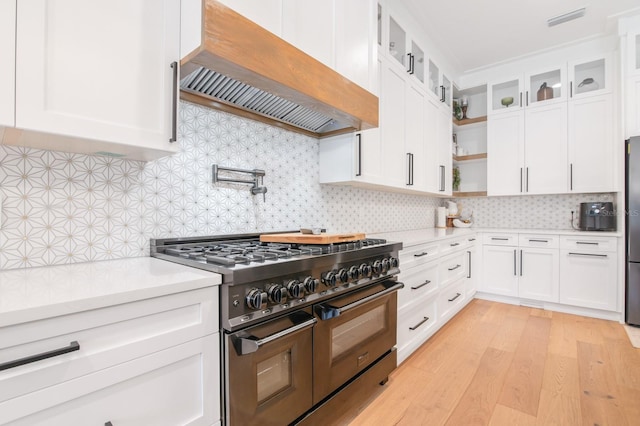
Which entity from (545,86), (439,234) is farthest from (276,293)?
(545,86)

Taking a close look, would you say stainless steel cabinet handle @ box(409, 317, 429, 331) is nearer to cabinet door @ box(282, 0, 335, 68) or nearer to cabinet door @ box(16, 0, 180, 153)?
cabinet door @ box(282, 0, 335, 68)

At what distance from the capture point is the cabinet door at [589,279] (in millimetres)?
3133

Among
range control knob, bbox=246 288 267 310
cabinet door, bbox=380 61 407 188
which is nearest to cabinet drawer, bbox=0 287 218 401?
range control knob, bbox=246 288 267 310

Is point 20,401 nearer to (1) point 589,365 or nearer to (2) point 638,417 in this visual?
(2) point 638,417

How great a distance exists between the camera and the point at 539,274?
354cm

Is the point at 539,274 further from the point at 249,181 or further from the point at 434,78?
the point at 249,181

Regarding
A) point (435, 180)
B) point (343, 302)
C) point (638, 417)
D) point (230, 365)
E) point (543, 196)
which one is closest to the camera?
point (230, 365)

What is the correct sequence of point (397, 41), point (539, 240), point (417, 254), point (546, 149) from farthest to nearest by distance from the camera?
1. point (546, 149)
2. point (539, 240)
3. point (397, 41)
4. point (417, 254)

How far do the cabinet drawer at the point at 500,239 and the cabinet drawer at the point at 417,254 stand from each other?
165 centimetres

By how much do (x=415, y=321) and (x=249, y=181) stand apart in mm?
1591

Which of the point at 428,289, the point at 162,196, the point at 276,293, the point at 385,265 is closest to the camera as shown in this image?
the point at 276,293

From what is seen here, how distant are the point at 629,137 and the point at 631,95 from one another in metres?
0.42

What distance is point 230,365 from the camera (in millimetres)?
1018

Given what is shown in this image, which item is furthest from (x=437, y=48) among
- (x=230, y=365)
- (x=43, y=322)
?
(x=43, y=322)
